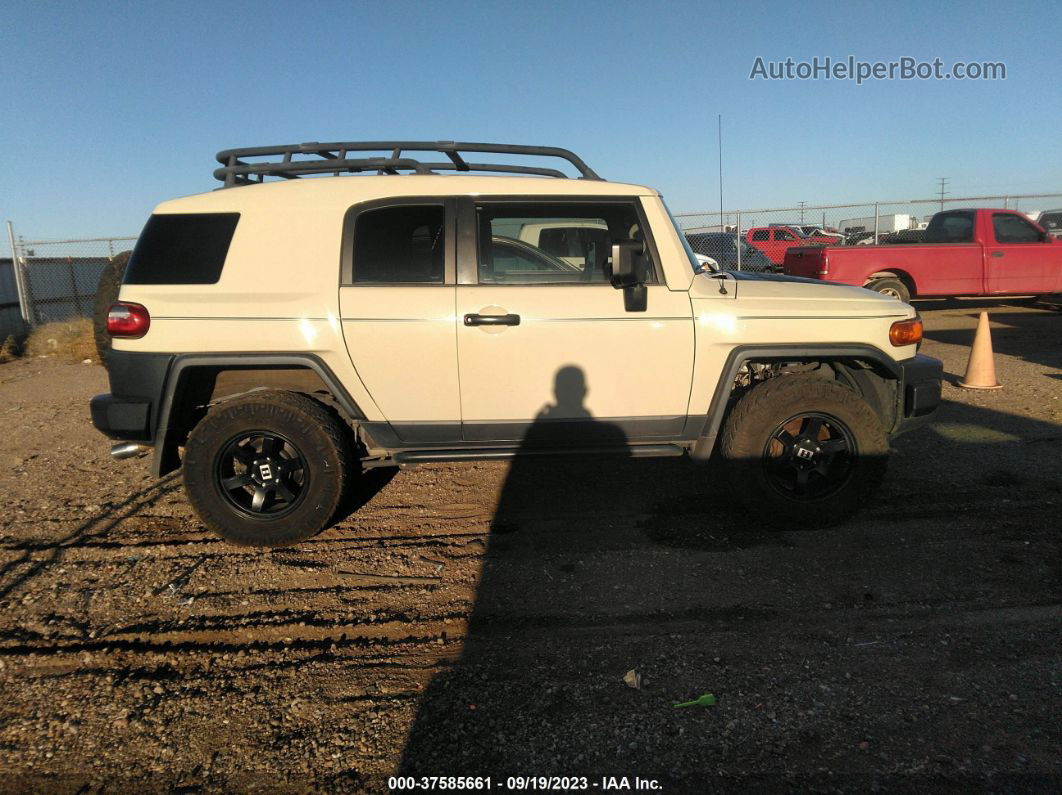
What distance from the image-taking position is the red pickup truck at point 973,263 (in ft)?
40.5

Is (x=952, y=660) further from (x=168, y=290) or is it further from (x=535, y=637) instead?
(x=168, y=290)

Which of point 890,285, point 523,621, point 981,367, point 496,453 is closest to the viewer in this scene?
point 523,621

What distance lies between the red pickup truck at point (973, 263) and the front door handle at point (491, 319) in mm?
10070

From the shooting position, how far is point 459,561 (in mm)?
3838

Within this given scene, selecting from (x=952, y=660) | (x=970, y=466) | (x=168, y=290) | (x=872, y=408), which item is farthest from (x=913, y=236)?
(x=168, y=290)

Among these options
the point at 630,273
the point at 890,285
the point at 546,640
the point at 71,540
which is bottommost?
the point at 546,640

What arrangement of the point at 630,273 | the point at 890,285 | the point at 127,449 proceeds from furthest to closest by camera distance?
1. the point at 890,285
2. the point at 127,449
3. the point at 630,273

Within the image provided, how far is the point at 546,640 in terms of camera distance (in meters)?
3.06

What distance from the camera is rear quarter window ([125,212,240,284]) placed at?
12.3ft

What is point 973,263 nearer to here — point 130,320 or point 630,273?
point 630,273

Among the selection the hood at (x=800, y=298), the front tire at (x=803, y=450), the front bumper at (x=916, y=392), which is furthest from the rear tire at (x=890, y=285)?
the front tire at (x=803, y=450)

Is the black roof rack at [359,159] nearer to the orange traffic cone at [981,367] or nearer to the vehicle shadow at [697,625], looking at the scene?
the vehicle shadow at [697,625]

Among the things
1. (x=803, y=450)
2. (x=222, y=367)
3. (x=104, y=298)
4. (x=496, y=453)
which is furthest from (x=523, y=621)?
(x=104, y=298)

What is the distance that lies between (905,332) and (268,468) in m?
3.74
